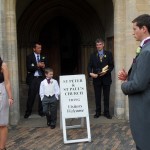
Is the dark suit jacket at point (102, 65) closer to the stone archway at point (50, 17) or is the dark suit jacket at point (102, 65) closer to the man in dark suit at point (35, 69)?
the man in dark suit at point (35, 69)

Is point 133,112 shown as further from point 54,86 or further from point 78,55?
point 78,55

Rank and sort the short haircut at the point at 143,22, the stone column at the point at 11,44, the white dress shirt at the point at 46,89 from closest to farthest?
the short haircut at the point at 143,22
the white dress shirt at the point at 46,89
the stone column at the point at 11,44

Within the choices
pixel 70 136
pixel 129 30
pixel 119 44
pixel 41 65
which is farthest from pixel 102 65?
pixel 70 136

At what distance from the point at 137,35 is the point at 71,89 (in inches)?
128

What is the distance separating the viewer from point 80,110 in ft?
21.7

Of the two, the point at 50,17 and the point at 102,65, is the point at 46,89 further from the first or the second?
the point at 50,17

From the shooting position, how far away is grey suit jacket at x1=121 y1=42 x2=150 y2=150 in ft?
11.1

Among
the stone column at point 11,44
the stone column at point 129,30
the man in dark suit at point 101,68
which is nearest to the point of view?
the stone column at point 11,44

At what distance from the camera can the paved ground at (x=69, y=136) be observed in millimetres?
6281

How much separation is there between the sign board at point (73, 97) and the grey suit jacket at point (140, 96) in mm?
3088

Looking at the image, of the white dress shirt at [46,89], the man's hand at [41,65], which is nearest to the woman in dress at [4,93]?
the white dress shirt at [46,89]

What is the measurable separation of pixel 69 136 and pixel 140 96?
3702 mm

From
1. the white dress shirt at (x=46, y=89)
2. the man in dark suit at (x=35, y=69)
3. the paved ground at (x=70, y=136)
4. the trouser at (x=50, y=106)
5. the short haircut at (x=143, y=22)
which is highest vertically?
the short haircut at (x=143, y=22)

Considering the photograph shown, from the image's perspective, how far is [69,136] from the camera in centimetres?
700
